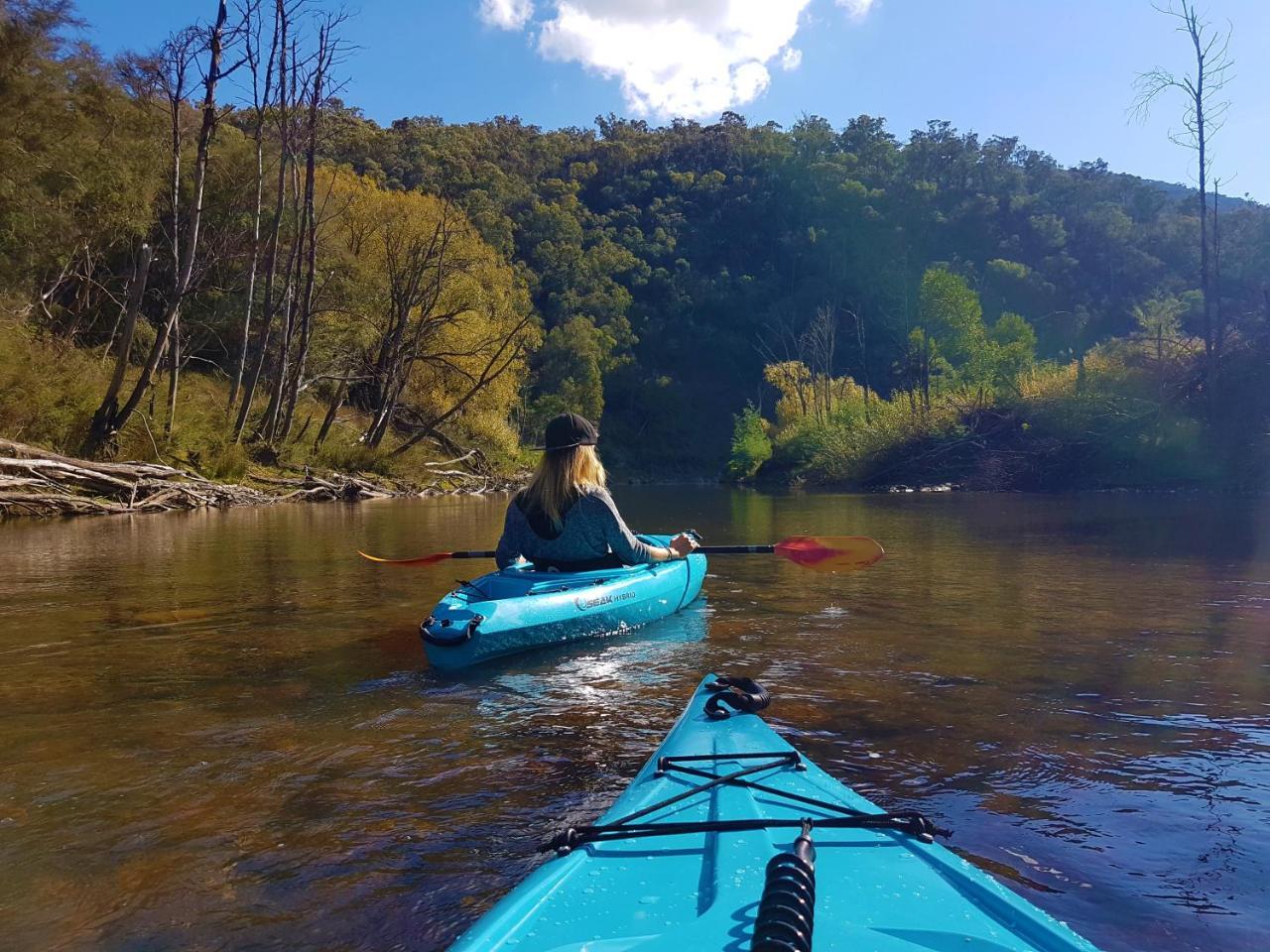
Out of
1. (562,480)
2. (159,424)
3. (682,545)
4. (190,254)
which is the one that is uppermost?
(190,254)

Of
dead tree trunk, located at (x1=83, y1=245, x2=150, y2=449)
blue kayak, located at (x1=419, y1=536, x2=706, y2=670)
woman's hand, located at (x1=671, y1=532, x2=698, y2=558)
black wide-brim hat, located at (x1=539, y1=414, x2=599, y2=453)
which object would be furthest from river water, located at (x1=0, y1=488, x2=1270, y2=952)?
dead tree trunk, located at (x1=83, y1=245, x2=150, y2=449)

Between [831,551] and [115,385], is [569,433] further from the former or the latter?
[115,385]

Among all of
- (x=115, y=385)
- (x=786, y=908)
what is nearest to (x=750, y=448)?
(x=115, y=385)

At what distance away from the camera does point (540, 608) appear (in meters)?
4.98

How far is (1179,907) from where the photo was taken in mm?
2244

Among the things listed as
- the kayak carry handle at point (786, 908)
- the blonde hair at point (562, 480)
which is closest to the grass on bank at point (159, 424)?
the blonde hair at point (562, 480)

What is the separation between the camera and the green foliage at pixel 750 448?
124ft

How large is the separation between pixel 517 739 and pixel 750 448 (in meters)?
34.8

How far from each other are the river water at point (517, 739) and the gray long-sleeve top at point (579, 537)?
1.96ft

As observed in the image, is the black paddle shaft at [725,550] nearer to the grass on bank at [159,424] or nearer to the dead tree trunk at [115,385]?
the dead tree trunk at [115,385]

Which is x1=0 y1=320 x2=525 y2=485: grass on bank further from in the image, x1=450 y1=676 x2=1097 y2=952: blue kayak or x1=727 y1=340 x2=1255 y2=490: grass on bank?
x1=450 y1=676 x2=1097 y2=952: blue kayak

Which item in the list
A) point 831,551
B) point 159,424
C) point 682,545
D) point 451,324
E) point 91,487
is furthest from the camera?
point 451,324

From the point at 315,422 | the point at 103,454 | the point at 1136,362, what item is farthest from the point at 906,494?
the point at 103,454

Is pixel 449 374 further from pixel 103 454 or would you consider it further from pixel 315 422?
pixel 103 454
